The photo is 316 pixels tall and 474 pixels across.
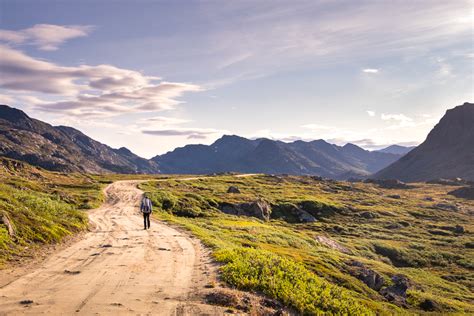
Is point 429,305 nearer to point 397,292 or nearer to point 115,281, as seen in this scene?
point 397,292

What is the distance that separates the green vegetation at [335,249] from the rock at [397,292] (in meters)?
0.91

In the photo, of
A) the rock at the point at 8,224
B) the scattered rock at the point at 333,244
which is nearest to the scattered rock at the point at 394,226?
the scattered rock at the point at 333,244

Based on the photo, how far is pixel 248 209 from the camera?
8631cm

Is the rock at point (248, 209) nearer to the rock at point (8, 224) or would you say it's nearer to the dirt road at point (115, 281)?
the dirt road at point (115, 281)

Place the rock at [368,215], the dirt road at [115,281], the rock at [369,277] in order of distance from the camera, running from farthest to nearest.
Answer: the rock at [368,215] < the rock at [369,277] < the dirt road at [115,281]

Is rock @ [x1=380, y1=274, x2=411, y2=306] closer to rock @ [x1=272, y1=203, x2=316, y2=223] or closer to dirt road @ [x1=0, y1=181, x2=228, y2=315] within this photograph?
dirt road @ [x1=0, y1=181, x2=228, y2=315]

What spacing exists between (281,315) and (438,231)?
11372cm

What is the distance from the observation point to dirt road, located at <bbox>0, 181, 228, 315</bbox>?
12734mm

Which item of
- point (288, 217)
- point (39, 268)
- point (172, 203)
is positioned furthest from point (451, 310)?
point (288, 217)

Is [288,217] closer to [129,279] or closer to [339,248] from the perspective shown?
[339,248]

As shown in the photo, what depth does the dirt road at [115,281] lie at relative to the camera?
1273 cm

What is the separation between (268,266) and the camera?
19.9 metres

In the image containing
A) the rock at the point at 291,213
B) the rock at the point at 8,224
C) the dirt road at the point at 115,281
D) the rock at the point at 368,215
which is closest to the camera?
the dirt road at the point at 115,281

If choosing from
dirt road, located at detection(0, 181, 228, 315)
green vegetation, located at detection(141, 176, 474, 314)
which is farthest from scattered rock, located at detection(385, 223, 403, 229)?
dirt road, located at detection(0, 181, 228, 315)
